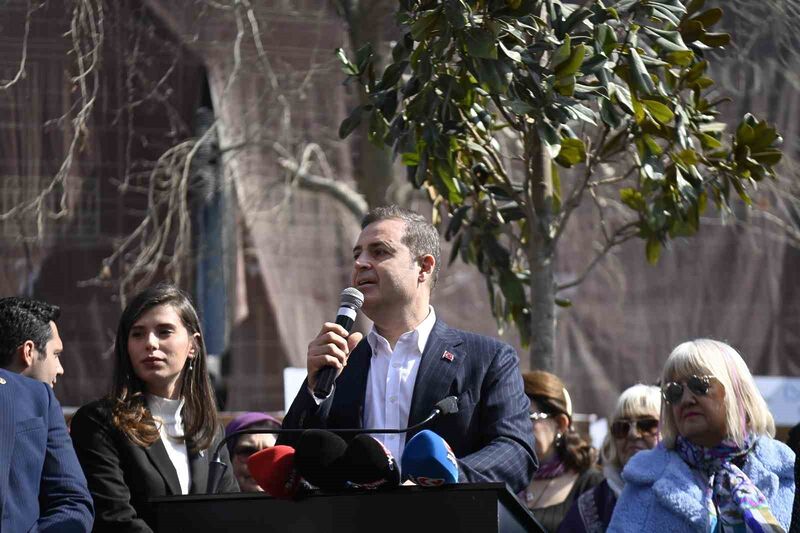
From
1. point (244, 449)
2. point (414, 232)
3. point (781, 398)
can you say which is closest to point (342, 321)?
point (414, 232)

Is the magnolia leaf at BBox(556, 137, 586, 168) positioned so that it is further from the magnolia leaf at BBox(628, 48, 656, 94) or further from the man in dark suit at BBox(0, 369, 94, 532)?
the man in dark suit at BBox(0, 369, 94, 532)

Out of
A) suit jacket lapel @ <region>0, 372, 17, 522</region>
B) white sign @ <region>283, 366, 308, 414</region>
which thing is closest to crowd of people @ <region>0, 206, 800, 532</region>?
suit jacket lapel @ <region>0, 372, 17, 522</region>

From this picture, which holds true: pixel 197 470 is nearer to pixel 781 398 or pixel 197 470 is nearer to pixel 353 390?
pixel 353 390

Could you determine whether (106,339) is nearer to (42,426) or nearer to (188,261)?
(188,261)

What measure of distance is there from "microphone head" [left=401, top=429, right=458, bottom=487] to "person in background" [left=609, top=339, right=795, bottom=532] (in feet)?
4.88

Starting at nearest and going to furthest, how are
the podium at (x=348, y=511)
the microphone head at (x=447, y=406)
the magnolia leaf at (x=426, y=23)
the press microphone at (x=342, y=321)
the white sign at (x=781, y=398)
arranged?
the podium at (x=348, y=511)
the microphone head at (x=447, y=406)
the press microphone at (x=342, y=321)
the magnolia leaf at (x=426, y=23)
the white sign at (x=781, y=398)

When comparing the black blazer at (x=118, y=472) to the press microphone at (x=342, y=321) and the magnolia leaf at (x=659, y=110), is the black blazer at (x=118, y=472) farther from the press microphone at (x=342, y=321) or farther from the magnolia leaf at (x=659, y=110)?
the magnolia leaf at (x=659, y=110)

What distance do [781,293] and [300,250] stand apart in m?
4.44

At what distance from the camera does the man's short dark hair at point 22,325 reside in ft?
15.5

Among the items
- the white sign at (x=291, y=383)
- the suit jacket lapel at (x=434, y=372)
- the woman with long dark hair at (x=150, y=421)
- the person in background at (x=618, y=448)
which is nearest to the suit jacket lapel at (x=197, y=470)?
the woman with long dark hair at (x=150, y=421)

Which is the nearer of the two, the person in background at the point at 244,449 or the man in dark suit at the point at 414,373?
the man in dark suit at the point at 414,373

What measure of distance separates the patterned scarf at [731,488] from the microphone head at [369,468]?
64.6 inches

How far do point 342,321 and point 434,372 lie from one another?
0.53 m

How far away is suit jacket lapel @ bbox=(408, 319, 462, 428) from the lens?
4133 millimetres
